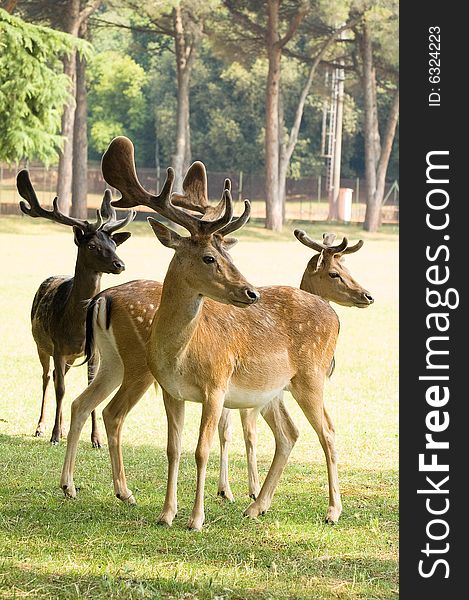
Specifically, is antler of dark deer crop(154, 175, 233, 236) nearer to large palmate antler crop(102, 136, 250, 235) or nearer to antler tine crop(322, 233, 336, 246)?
large palmate antler crop(102, 136, 250, 235)

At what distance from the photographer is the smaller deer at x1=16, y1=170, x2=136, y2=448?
28.5 feet

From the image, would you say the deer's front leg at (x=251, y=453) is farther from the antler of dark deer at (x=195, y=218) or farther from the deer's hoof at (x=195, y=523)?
the antler of dark deer at (x=195, y=218)

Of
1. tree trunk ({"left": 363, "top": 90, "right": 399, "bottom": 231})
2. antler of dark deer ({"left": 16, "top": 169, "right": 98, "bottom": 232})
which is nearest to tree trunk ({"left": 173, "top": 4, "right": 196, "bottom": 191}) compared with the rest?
tree trunk ({"left": 363, "top": 90, "right": 399, "bottom": 231})

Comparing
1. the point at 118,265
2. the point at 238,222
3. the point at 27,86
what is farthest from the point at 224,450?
the point at 27,86

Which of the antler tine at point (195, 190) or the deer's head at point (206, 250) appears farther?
the antler tine at point (195, 190)

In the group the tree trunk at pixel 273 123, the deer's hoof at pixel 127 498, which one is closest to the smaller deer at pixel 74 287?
the deer's hoof at pixel 127 498

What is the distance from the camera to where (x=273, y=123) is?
1446 inches

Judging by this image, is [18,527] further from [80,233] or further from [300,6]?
[300,6]

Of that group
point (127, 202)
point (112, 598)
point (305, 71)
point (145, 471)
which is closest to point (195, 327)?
point (127, 202)

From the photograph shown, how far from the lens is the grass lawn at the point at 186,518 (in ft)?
17.6

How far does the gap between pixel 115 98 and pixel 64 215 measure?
4917 cm

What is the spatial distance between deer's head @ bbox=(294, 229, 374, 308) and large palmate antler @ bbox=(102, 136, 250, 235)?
27.3 inches

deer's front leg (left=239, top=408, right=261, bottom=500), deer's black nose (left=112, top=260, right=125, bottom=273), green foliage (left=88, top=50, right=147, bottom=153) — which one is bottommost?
deer's front leg (left=239, top=408, right=261, bottom=500)

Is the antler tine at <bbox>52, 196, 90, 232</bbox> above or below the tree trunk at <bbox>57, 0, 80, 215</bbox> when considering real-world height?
below
